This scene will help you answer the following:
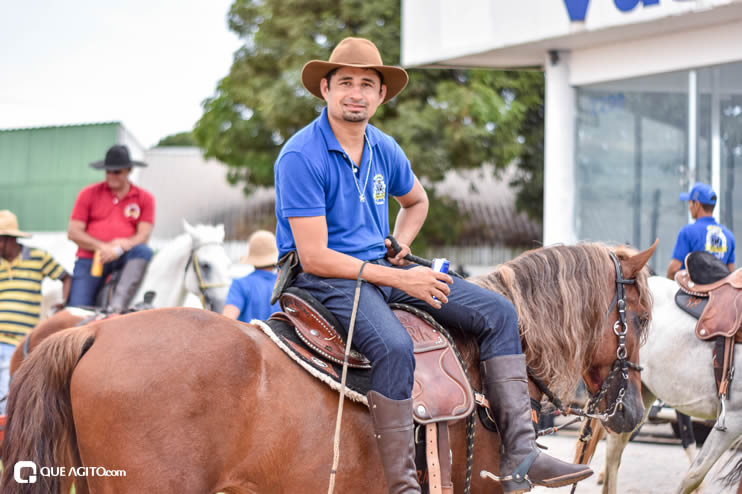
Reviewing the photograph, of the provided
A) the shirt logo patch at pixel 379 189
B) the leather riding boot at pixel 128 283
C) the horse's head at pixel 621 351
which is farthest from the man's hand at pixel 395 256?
the leather riding boot at pixel 128 283

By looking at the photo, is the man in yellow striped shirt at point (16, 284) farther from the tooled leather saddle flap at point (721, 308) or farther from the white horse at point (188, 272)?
the tooled leather saddle flap at point (721, 308)

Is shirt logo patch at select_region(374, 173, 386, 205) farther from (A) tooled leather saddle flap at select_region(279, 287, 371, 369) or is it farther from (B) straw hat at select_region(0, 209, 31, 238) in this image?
(B) straw hat at select_region(0, 209, 31, 238)

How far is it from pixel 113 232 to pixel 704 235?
18.5 feet

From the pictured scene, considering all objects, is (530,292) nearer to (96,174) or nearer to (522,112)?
(522,112)

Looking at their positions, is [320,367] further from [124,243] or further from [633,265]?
[124,243]

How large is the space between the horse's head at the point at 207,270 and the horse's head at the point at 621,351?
3.92 m

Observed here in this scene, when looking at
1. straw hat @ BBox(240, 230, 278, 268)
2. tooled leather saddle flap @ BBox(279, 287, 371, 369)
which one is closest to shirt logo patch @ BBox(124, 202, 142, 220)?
straw hat @ BBox(240, 230, 278, 268)

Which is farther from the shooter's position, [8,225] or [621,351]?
[8,225]

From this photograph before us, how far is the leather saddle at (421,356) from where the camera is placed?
3119 mm

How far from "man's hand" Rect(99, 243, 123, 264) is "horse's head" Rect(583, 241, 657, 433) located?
476 centimetres

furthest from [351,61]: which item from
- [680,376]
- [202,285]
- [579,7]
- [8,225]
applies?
[579,7]

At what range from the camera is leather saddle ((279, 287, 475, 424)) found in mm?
3119

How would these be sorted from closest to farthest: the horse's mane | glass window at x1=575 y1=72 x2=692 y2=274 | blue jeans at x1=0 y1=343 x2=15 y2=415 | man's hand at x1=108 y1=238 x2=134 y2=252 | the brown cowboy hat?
the brown cowboy hat → the horse's mane → blue jeans at x1=0 y1=343 x2=15 y2=415 → man's hand at x1=108 y1=238 x2=134 y2=252 → glass window at x1=575 y1=72 x2=692 y2=274

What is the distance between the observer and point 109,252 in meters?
6.97
